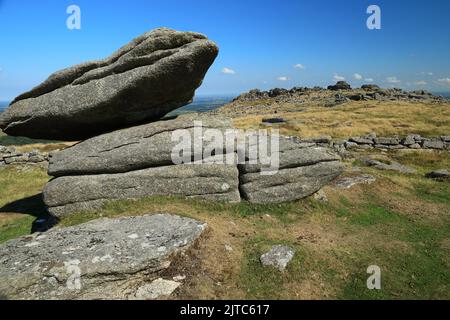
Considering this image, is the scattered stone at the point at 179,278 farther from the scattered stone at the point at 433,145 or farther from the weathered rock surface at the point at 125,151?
the scattered stone at the point at 433,145

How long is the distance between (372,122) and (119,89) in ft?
210

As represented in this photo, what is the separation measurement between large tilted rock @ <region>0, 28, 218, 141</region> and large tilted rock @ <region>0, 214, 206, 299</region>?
7394mm

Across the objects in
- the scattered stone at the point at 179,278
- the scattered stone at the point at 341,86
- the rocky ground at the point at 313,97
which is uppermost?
the scattered stone at the point at 341,86

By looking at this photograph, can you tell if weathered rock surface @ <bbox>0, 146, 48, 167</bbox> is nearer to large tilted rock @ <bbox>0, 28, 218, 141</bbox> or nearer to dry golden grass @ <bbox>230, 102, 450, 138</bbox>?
large tilted rock @ <bbox>0, 28, 218, 141</bbox>

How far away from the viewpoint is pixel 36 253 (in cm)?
1488

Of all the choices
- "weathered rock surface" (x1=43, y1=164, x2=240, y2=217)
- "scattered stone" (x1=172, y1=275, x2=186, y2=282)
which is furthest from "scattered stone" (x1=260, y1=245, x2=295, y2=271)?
"weathered rock surface" (x1=43, y1=164, x2=240, y2=217)

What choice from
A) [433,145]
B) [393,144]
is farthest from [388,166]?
[433,145]

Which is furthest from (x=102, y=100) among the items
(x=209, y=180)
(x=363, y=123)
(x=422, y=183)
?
(x=363, y=123)

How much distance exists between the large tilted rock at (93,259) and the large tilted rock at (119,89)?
7394 millimetres

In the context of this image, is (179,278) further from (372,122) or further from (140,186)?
(372,122)

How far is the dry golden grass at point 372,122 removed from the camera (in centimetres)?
6500

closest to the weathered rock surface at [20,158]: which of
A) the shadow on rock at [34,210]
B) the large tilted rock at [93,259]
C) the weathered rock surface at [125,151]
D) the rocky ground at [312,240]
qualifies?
the shadow on rock at [34,210]

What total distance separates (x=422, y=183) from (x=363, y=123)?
46.3 m

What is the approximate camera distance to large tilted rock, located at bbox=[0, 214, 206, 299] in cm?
1312
